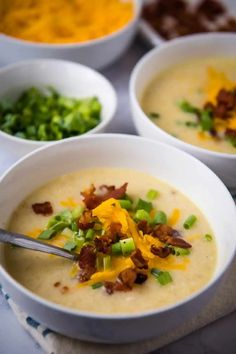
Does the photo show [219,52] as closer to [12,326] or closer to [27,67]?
[27,67]

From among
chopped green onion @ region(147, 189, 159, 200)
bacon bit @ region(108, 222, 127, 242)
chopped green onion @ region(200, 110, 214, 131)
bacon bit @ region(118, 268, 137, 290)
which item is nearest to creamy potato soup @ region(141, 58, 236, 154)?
chopped green onion @ region(200, 110, 214, 131)

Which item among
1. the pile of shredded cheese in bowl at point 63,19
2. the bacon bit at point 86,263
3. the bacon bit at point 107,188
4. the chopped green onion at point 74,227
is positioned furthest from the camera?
the pile of shredded cheese in bowl at point 63,19

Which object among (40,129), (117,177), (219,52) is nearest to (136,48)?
(219,52)

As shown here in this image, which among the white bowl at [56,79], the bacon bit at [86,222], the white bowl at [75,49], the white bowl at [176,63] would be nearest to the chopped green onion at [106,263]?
the bacon bit at [86,222]

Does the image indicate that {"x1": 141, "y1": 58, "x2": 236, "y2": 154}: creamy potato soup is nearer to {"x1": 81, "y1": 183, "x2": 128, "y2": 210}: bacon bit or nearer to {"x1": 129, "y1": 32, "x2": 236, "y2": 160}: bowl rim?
{"x1": 129, "y1": 32, "x2": 236, "y2": 160}: bowl rim

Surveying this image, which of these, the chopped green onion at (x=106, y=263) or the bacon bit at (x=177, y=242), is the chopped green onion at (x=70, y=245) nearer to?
the chopped green onion at (x=106, y=263)

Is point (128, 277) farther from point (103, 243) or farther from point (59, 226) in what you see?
point (59, 226)
